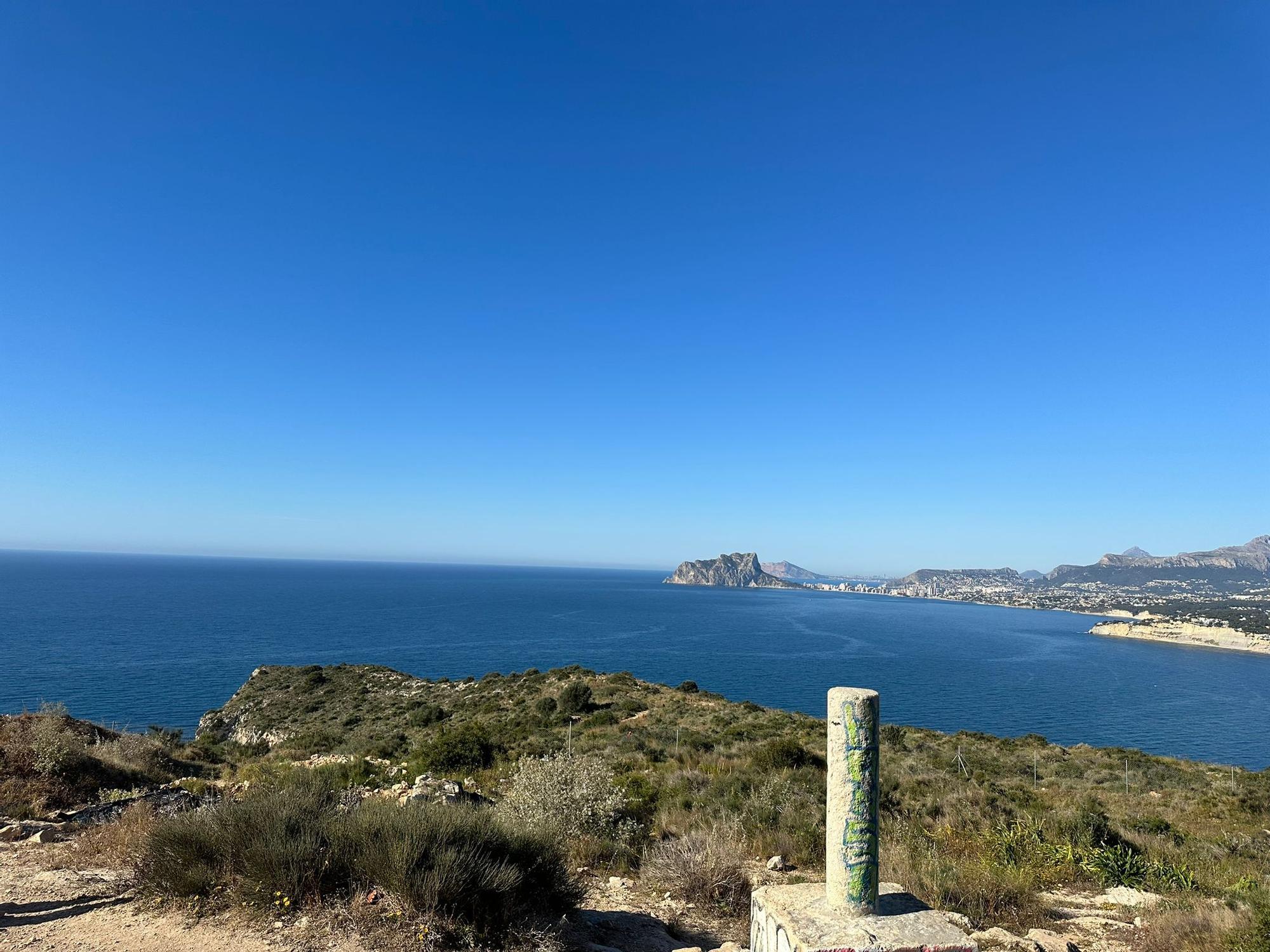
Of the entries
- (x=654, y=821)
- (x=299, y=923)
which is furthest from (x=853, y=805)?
(x=654, y=821)

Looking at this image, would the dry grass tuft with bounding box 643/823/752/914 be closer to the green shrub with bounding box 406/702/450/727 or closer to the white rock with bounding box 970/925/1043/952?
the white rock with bounding box 970/925/1043/952

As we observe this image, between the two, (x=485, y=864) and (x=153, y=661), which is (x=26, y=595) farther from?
(x=485, y=864)

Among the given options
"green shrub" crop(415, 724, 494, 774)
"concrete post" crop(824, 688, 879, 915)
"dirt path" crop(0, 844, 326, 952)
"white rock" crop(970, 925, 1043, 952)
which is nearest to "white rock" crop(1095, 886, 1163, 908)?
"white rock" crop(970, 925, 1043, 952)

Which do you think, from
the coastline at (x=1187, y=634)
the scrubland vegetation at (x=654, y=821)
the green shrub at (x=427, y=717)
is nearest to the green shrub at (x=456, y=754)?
the scrubland vegetation at (x=654, y=821)

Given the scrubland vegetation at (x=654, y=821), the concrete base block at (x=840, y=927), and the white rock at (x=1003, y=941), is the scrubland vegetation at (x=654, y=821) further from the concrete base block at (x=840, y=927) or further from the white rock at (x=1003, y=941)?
the concrete base block at (x=840, y=927)

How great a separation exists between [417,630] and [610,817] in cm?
8181

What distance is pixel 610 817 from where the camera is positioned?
898cm

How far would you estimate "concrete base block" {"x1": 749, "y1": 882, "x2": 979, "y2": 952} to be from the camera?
4.02 metres

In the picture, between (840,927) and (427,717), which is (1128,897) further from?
(427,717)

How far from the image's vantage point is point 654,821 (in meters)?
9.66

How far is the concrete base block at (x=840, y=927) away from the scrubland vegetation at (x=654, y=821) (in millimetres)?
2318

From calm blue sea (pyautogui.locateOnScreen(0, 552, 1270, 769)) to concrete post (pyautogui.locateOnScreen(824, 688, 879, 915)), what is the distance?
43.3 meters

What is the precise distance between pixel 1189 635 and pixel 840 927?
141 meters

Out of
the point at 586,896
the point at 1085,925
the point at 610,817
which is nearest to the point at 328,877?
the point at 586,896
